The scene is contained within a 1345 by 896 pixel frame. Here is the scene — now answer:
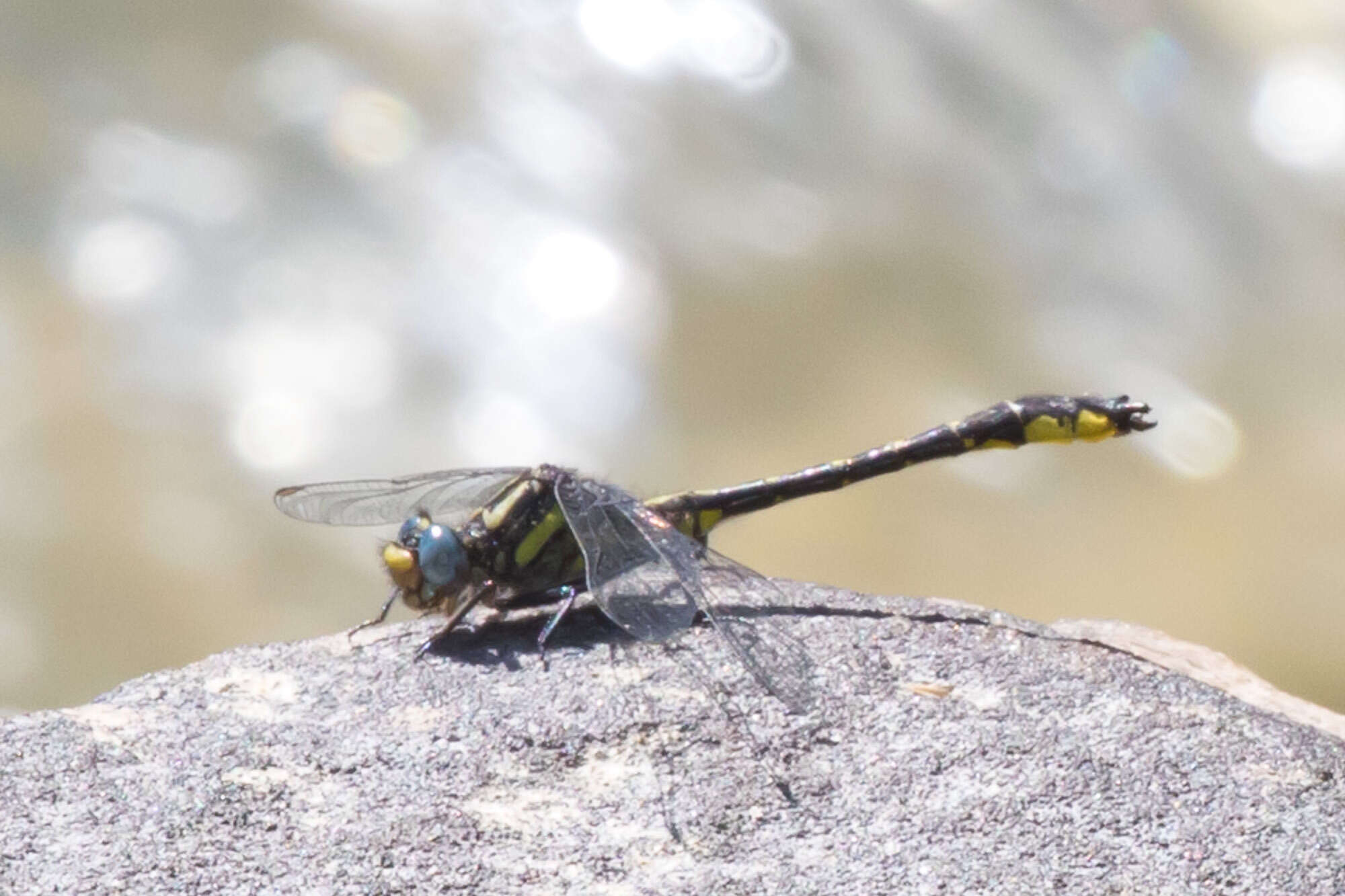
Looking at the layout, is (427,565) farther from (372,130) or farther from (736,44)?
(736,44)

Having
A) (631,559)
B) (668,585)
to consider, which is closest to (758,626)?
(668,585)

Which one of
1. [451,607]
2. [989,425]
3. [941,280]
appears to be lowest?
[451,607]

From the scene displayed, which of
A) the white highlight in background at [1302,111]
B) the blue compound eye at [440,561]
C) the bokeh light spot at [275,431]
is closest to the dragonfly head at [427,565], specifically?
the blue compound eye at [440,561]

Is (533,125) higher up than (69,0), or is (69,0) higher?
(69,0)

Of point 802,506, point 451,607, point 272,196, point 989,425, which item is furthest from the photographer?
point 272,196

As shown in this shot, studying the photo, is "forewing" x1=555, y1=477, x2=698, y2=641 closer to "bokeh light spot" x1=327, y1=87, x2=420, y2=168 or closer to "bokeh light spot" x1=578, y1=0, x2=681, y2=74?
"bokeh light spot" x1=327, y1=87, x2=420, y2=168

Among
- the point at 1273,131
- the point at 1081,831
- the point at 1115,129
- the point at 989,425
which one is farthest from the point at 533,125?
the point at 1081,831

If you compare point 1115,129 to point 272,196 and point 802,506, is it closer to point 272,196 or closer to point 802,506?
point 802,506
